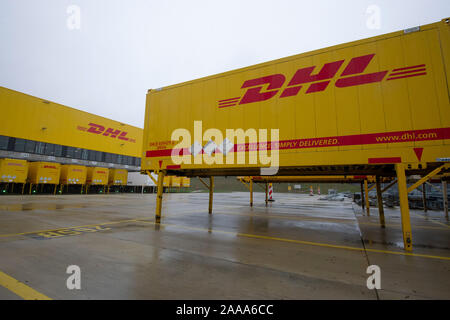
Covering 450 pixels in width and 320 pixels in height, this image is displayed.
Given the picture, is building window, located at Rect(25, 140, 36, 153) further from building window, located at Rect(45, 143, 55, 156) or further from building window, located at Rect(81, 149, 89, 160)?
building window, located at Rect(81, 149, 89, 160)

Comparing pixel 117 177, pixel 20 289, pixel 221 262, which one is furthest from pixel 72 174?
pixel 221 262

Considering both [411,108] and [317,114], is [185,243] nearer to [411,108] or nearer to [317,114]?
[317,114]

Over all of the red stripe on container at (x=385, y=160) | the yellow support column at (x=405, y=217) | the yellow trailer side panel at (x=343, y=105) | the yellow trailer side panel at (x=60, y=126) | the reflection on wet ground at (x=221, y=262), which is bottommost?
the reflection on wet ground at (x=221, y=262)

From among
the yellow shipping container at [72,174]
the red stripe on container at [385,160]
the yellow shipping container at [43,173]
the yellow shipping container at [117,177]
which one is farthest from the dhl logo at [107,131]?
the red stripe on container at [385,160]

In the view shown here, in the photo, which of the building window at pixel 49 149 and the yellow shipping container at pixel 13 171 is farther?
the building window at pixel 49 149

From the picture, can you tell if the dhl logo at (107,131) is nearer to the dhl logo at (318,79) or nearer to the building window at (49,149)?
the building window at (49,149)

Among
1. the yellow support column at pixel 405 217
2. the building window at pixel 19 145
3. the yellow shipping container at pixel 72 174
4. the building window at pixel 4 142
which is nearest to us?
the yellow support column at pixel 405 217

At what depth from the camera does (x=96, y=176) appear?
983 inches

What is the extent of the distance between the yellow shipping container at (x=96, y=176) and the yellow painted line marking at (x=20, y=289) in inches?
1003

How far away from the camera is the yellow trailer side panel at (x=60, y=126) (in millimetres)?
20219

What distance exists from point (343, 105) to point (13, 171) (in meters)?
25.5

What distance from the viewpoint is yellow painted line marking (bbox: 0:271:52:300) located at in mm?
2268

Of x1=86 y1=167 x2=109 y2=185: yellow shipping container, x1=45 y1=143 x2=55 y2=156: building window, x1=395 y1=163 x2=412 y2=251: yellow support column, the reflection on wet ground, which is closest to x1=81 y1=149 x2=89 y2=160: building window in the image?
x1=86 y1=167 x2=109 y2=185: yellow shipping container
